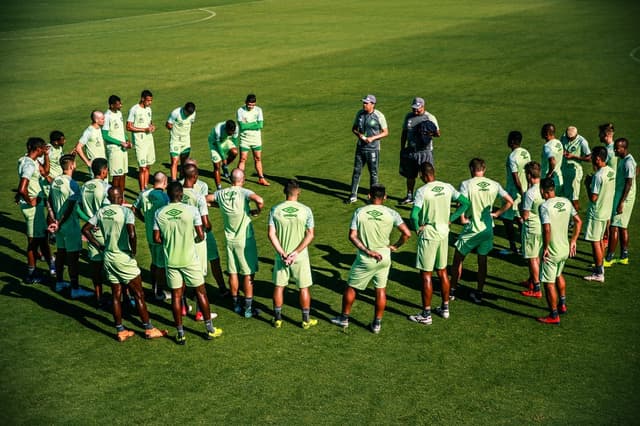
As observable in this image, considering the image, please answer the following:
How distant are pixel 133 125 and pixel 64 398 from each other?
335 inches

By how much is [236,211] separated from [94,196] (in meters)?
2.37

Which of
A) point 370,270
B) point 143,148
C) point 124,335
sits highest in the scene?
point 143,148

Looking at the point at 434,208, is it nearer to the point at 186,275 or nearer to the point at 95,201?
the point at 186,275

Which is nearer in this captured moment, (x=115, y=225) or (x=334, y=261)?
(x=115, y=225)

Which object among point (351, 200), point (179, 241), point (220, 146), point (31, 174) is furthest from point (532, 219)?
point (31, 174)

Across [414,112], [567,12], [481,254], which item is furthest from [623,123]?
[567,12]

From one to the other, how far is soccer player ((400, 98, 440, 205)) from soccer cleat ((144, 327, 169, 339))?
23.7 ft

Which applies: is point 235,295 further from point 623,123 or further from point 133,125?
point 623,123

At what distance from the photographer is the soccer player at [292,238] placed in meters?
10.2

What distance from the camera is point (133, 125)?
1620 centimetres

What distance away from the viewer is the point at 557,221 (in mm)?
10359

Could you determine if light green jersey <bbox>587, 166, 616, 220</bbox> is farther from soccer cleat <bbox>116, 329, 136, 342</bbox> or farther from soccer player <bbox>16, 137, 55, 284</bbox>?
soccer player <bbox>16, 137, 55, 284</bbox>

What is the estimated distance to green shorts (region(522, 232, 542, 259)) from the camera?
441 inches

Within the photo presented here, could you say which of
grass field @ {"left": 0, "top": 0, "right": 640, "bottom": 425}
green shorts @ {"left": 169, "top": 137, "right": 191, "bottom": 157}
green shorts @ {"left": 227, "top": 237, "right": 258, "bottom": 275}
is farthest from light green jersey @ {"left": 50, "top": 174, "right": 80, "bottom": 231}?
green shorts @ {"left": 169, "top": 137, "right": 191, "bottom": 157}
